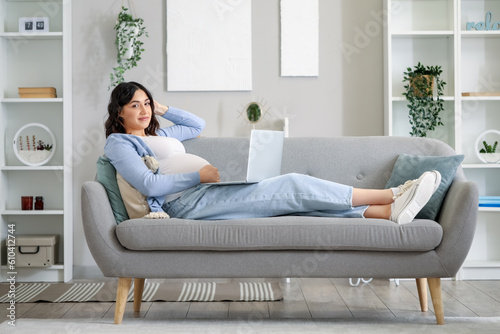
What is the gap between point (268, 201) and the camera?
8.64ft

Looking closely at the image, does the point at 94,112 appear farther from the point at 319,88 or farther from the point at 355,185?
the point at 355,185

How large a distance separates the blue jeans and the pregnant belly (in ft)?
0.83

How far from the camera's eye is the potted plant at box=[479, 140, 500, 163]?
12.8ft

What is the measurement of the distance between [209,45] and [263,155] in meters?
1.73

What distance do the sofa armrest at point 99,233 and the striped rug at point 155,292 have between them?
0.74 metres

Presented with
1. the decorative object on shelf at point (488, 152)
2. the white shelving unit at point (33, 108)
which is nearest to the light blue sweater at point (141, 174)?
the white shelving unit at point (33, 108)

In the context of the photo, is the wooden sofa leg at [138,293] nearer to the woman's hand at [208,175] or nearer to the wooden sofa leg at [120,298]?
the wooden sofa leg at [120,298]

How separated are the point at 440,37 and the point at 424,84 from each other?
43 centimetres

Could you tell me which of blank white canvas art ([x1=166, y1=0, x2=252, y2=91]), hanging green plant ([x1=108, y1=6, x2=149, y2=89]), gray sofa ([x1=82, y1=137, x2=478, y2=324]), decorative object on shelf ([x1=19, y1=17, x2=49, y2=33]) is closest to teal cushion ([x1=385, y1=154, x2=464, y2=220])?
gray sofa ([x1=82, y1=137, x2=478, y2=324])

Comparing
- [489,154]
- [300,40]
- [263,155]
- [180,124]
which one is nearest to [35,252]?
[180,124]

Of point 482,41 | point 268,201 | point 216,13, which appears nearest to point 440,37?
point 482,41

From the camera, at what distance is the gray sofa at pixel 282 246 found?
8.12ft

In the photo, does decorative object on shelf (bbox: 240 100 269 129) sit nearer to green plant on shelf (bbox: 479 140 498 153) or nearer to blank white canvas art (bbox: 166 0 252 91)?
blank white canvas art (bbox: 166 0 252 91)

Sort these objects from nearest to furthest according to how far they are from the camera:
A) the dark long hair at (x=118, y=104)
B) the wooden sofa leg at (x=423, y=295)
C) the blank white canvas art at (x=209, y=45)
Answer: the wooden sofa leg at (x=423, y=295) → the dark long hair at (x=118, y=104) → the blank white canvas art at (x=209, y=45)
